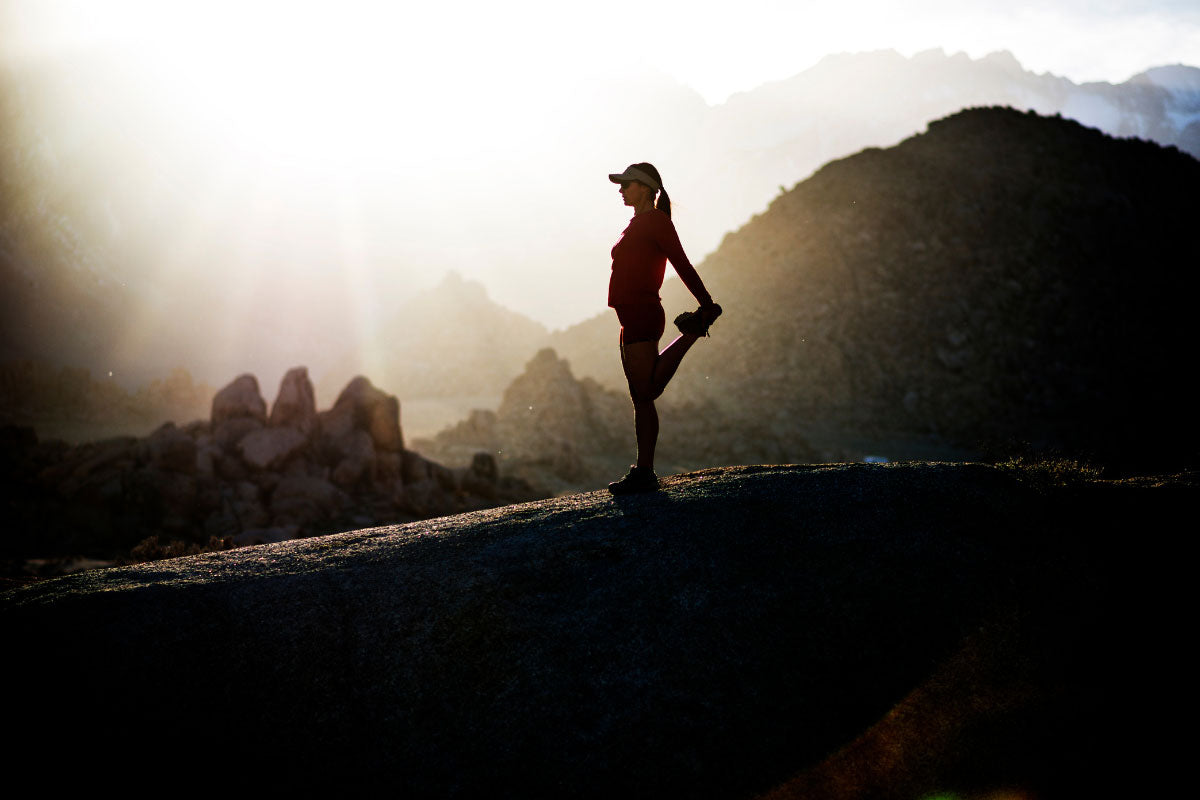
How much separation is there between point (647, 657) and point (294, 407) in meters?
15.4

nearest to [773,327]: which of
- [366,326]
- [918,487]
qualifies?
[918,487]

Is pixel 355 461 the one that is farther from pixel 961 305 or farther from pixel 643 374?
pixel 961 305

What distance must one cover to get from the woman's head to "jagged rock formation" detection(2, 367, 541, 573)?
1016cm

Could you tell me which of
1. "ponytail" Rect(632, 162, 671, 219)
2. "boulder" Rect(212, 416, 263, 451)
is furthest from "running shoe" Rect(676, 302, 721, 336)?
"boulder" Rect(212, 416, 263, 451)

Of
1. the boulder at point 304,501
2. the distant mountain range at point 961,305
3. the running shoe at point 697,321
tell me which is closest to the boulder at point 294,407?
the boulder at point 304,501

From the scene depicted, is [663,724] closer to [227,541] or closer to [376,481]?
[227,541]

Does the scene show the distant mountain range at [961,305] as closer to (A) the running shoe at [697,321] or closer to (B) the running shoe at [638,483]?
(B) the running shoe at [638,483]

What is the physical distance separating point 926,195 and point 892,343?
9497 millimetres

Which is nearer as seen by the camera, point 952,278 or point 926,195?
point 952,278

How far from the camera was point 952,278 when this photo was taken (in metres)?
31.8

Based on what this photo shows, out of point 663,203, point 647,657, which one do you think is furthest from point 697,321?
point 647,657

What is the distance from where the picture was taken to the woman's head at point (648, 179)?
424cm

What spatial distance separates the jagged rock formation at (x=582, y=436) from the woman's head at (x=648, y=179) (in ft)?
53.0

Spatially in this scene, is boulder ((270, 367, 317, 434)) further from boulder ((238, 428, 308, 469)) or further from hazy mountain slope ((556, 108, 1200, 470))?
hazy mountain slope ((556, 108, 1200, 470))
